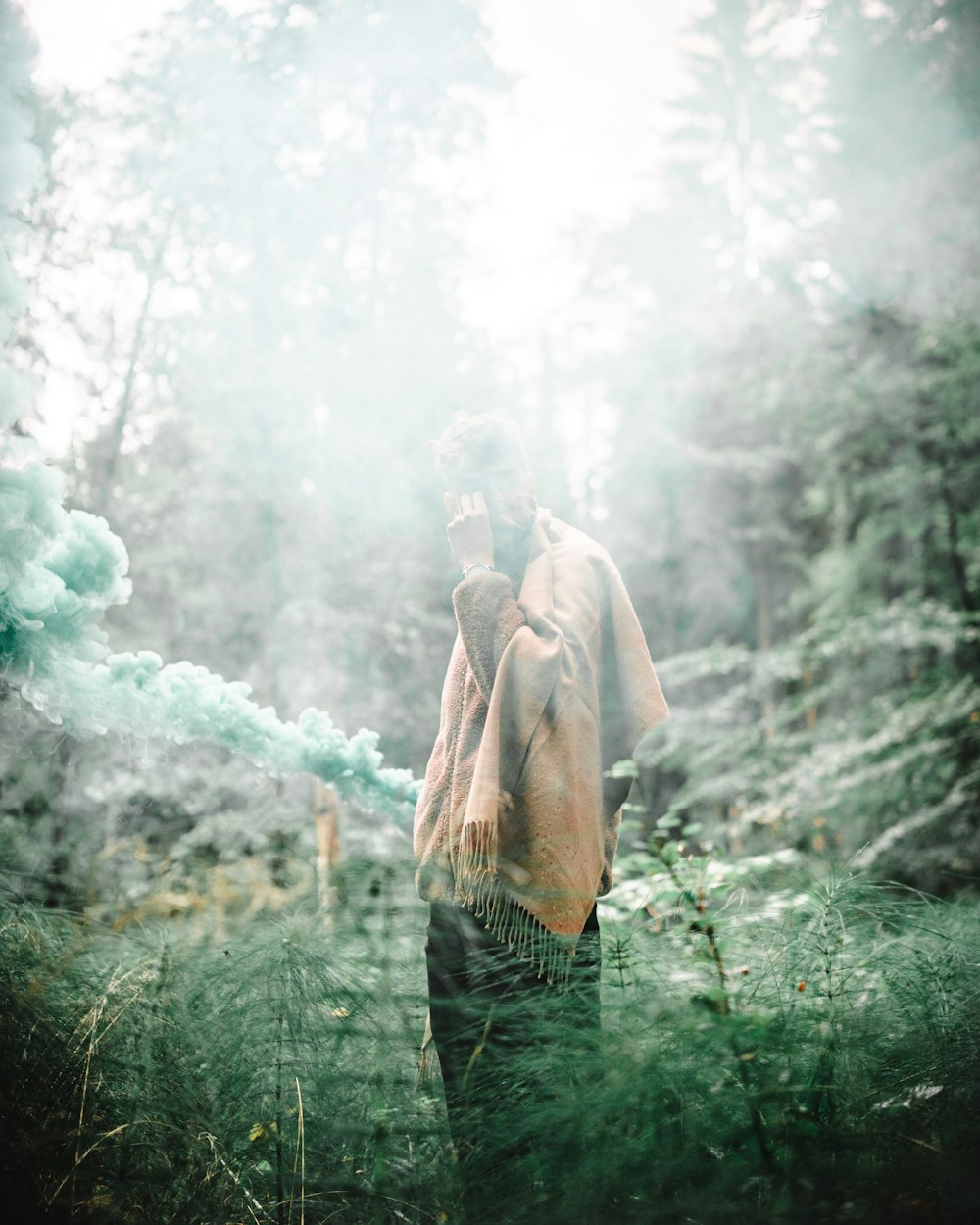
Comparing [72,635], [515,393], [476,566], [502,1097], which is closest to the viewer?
[502,1097]

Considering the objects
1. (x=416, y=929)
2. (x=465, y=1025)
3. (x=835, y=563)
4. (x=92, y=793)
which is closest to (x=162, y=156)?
(x=92, y=793)

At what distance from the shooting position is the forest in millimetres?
1231

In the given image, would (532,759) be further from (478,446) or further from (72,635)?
(72,635)

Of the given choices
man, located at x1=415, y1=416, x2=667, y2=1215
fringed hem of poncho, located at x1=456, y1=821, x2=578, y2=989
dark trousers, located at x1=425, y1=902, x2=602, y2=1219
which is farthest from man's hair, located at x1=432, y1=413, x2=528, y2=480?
dark trousers, located at x1=425, y1=902, x2=602, y2=1219

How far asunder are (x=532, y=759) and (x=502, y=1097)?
551mm

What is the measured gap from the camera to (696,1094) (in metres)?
1.21

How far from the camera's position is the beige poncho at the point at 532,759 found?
132 cm

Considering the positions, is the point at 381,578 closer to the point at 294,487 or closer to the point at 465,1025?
the point at 294,487

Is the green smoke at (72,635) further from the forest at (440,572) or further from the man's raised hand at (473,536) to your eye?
the man's raised hand at (473,536)

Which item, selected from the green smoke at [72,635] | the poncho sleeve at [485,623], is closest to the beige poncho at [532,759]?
the poncho sleeve at [485,623]

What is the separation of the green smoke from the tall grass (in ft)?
1.56

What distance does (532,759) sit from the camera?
1.35m

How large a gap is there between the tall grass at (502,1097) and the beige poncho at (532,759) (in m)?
0.20

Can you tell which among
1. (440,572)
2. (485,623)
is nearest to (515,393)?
(440,572)
